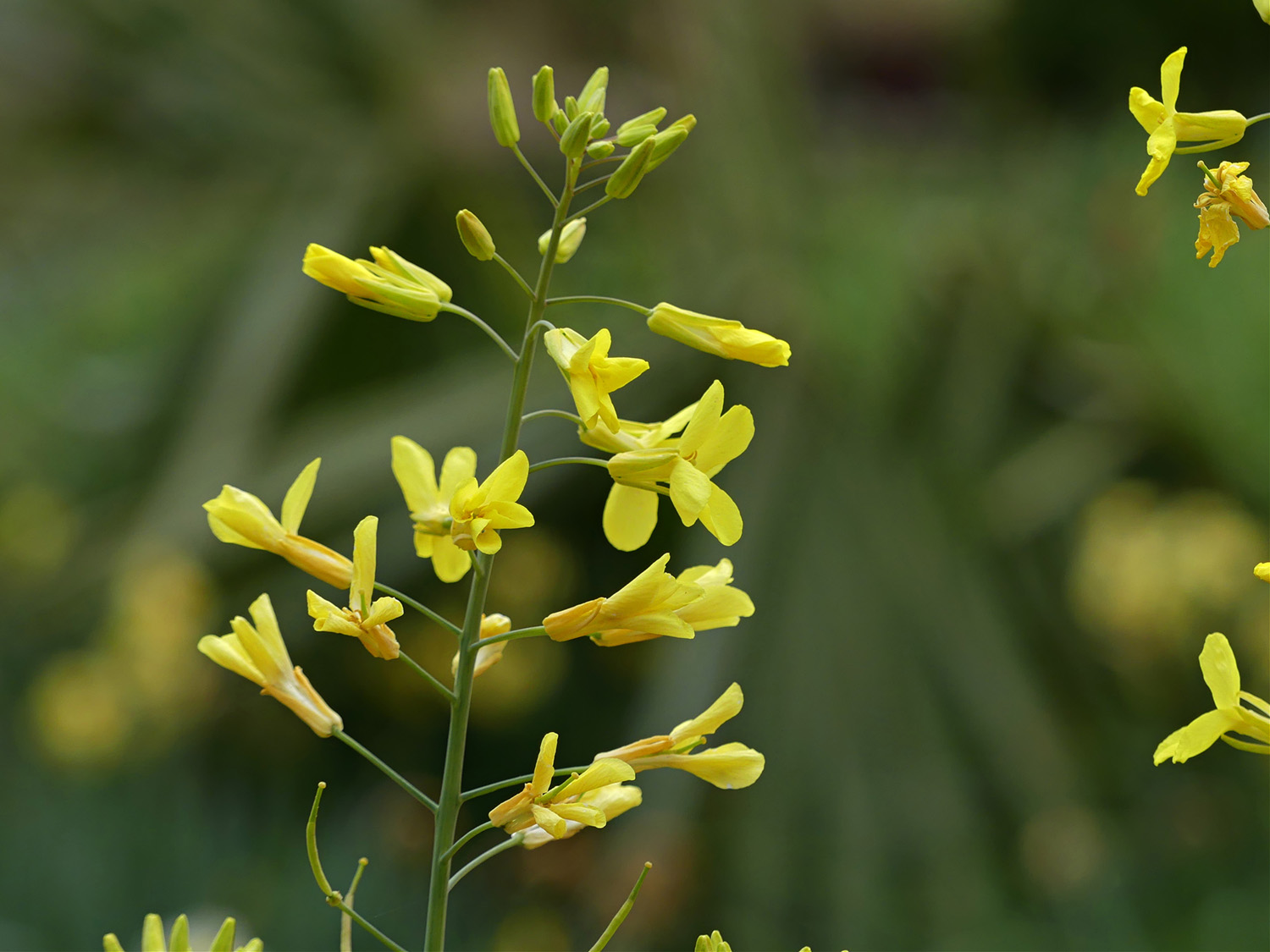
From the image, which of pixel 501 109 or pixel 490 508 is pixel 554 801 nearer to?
pixel 490 508

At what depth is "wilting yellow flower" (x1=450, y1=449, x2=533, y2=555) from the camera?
13.8 inches

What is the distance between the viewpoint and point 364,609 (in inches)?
14.6

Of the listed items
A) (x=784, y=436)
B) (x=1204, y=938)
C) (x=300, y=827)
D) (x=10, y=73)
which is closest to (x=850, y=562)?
(x=784, y=436)

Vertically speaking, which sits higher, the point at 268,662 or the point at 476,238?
the point at 476,238

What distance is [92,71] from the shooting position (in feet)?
8.34

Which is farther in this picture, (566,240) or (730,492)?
(730,492)

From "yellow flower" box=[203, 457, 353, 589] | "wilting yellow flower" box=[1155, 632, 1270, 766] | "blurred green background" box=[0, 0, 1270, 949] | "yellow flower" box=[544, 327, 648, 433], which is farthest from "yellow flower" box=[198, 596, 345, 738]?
"blurred green background" box=[0, 0, 1270, 949]

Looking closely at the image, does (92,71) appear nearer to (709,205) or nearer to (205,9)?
(205,9)

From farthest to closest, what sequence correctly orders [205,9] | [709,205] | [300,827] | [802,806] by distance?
[205,9], [709,205], [802,806], [300,827]

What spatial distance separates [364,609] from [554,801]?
90 millimetres

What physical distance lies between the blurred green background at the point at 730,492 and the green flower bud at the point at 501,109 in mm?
856

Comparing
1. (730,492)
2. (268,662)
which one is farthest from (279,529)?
(730,492)

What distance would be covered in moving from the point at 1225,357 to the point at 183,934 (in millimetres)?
1725

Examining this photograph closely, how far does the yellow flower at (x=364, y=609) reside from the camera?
35cm
